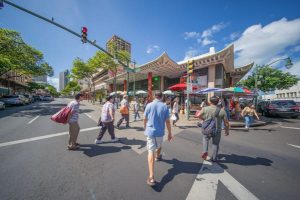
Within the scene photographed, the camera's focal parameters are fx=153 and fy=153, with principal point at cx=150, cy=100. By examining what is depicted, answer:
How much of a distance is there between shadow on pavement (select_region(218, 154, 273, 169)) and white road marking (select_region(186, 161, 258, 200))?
0.48 metres

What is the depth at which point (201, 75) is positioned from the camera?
21.2m

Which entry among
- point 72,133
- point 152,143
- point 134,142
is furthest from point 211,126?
point 72,133

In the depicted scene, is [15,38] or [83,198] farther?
[15,38]

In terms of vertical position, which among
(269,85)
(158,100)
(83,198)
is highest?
(269,85)

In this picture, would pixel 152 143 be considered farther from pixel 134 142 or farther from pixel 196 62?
pixel 196 62

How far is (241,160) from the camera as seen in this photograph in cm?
441

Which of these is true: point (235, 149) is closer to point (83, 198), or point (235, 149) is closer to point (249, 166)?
point (249, 166)

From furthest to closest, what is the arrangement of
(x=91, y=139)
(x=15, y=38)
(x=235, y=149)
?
1. (x=15, y=38)
2. (x=91, y=139)
3. (x=235, y=149)

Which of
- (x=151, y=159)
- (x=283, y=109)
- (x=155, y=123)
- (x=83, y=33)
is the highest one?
(x=83, y=33)

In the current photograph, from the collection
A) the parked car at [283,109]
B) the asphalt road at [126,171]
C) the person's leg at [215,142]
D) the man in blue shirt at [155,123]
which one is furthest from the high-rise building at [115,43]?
the parked car at [283,109]

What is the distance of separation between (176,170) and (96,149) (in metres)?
2.78

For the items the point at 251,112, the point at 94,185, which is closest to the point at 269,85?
the point at 251,112

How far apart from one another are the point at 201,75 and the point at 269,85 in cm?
1970

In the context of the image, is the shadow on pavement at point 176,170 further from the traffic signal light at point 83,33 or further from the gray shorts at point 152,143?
the traffic signal light at point 83,33
